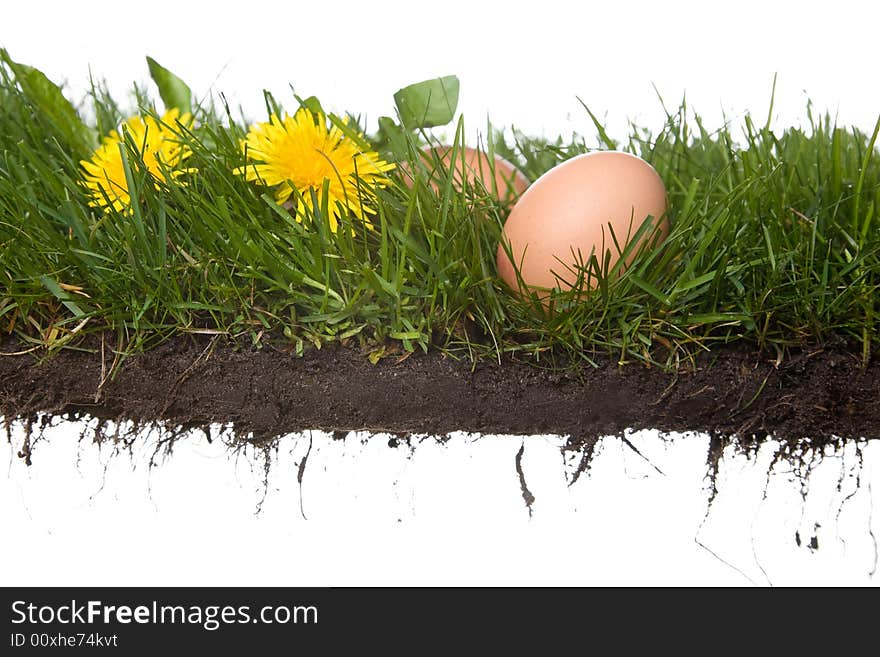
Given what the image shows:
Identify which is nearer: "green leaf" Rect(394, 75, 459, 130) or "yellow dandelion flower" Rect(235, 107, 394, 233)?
"yellow dandelion flower" Rect(235, 107, 394, 233)

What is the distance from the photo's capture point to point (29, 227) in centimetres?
81

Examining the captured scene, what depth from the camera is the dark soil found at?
0.75 metres

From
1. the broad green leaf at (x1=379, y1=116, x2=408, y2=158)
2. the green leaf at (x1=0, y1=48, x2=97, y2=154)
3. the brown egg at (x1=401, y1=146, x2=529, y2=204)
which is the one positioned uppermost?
the green leaf at (x1=0, y1=48, x2=97, y2=154)

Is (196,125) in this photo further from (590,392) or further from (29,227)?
(590,392)

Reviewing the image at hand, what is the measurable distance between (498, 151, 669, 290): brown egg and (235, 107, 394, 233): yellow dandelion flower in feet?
0.50

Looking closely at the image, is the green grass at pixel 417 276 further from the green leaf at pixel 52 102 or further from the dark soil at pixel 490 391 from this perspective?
the green leaf at pixel 52 102

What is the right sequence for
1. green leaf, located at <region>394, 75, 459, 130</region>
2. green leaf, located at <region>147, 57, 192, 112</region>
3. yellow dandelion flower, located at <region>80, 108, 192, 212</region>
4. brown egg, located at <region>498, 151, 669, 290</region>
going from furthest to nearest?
green leaf, located at <region>147, 57, 192, 112</region>, green leaf, located at <region>394, 75, 459, 130</region>, yellow dandelion flower, located at <region>80, 108, 192, 212</region>, brown egg, located at <region>498, 151, 669, 290</region>

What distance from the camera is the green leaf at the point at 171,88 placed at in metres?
1.06

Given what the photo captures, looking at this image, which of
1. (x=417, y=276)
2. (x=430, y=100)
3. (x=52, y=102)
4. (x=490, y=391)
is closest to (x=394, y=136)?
(x=430, y=100)

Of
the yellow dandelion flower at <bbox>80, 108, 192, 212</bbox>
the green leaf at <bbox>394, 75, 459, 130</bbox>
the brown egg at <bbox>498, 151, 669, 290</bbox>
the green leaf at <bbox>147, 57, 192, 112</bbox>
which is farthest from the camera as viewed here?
the green leaf at <bbox>147, 57, 192, 112</bbox>

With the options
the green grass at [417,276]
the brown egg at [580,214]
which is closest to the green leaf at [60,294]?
the green grass at [417,276]

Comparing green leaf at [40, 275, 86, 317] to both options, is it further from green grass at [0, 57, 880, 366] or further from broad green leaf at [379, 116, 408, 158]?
broad green leaf at [379, 116, 408, 158]

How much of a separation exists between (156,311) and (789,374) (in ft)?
1.88

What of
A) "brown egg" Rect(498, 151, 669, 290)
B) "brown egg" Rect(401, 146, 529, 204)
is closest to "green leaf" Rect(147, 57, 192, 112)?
"brown egg" Rect(401, 146, 529, 204)
